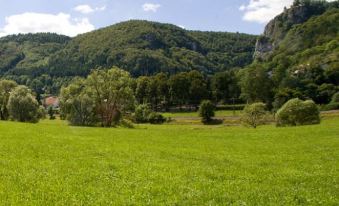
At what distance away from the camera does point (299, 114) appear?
78625mm

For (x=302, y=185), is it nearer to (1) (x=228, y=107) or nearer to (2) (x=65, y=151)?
(2) (x=65, y=151)

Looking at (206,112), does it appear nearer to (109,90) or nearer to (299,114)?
(109,90)

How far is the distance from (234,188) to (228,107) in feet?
536

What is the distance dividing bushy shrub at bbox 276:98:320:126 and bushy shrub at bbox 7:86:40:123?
49.9 metres

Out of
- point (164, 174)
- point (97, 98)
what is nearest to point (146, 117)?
point (97, 98)

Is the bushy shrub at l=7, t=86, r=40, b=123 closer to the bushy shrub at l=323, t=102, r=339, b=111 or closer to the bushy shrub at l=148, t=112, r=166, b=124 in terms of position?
the bushy shrub at l=148, t=112, r=166, b=124

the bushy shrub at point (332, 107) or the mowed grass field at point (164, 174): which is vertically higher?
the bushy shrub at point (332, 107)

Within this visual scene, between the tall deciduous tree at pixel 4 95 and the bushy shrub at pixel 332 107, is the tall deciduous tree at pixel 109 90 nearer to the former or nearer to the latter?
the tall deciduous tree at pixel 4 95

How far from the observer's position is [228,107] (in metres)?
183

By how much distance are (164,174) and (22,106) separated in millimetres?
77198

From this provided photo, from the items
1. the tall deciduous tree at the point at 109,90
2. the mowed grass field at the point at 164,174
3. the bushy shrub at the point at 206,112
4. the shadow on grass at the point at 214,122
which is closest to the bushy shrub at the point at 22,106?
the tall deciduous tree at the point at 109,90

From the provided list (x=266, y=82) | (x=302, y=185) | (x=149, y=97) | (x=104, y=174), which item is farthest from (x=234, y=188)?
(x=149, y=97)

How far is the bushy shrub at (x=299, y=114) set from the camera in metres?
77.9

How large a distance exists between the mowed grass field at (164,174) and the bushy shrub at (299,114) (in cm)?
3980
